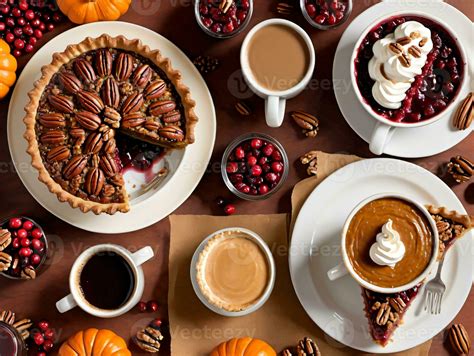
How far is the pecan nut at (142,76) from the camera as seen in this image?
2.44 metres

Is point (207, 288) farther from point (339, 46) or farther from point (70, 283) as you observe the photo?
point (339, 46)

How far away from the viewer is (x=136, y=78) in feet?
7.99

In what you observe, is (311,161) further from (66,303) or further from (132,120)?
(66,303)

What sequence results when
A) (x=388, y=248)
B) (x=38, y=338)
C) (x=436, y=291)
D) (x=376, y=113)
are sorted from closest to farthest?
(x=388, y=248), (x=376, y=113), (x=436, y=291), (x=38, y=338)

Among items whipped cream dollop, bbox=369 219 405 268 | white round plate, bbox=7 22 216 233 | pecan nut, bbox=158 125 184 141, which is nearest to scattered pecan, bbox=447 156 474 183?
whipped cream dollop, bbox=369 219 405 268

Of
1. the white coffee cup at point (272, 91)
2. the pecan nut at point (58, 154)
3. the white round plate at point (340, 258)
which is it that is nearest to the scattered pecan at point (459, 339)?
the white round plate at point (340, 258)

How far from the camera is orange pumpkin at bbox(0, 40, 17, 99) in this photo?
2514 mm

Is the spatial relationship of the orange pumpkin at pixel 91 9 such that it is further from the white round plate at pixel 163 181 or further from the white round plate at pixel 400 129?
the white round plate at pixel 400 129

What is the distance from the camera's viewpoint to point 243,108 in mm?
2588

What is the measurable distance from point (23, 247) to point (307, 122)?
1.16 meters

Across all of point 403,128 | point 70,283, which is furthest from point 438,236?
point 70,283

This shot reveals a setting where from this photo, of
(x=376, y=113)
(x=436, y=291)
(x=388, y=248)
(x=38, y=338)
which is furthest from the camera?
(x=38, y=338)

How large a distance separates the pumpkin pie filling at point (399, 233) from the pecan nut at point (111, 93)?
3.04 ft

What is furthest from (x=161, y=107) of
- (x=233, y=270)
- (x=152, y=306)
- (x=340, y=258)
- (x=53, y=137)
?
(x=340, y=258)
